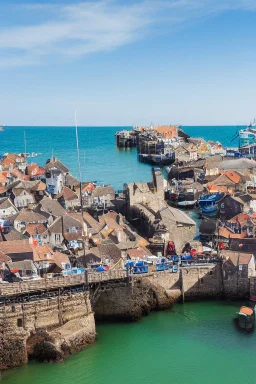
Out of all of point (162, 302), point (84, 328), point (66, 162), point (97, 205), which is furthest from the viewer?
point (66, 162)

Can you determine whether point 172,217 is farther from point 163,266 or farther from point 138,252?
point 163,266

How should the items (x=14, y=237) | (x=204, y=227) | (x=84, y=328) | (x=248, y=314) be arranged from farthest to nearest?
(x=204, y=227) → (x=14, y=237) → (x=248, y=314) → (x=84, y=328)

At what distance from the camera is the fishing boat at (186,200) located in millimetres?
64938

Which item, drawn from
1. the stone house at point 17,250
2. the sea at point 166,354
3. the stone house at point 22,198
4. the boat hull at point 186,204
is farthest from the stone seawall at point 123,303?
the boat hull at point 186,204

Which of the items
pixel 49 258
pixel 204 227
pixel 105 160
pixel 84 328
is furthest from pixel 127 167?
pixel 84 328

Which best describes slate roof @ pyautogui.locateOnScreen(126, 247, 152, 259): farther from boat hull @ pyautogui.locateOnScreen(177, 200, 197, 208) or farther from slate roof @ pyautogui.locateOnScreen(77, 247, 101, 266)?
boat hull @ pyautogui.locateOnScreen(177, 200, 197, 208)

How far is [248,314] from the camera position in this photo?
1164 inches

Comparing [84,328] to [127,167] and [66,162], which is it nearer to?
[127,167]

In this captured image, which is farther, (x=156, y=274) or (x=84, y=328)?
(x=156, y=274)

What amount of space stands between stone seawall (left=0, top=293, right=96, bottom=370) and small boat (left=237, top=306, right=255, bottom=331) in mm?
8709

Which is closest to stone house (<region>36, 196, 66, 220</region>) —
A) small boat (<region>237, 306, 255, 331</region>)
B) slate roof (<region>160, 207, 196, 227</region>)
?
slate roof (<region>160, 207, 196, 227</region>)

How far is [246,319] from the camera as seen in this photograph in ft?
96.6

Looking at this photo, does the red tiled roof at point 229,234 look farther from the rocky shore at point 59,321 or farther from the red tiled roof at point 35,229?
the red tiled roof at point 35,229

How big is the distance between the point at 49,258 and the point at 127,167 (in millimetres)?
77957
